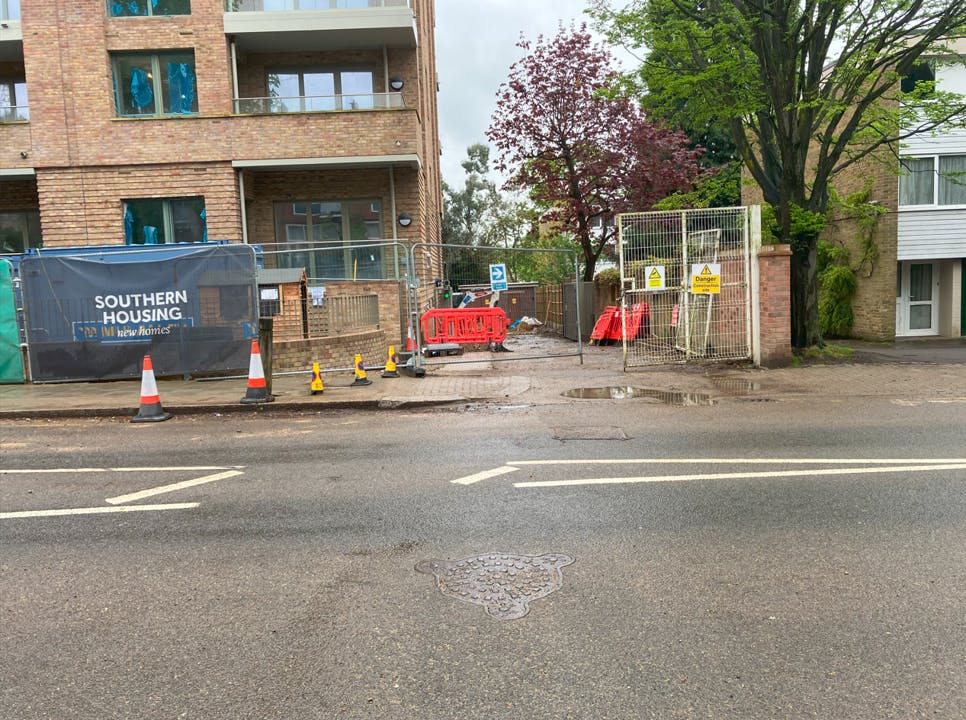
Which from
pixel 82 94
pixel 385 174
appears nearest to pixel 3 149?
pixel 82 94

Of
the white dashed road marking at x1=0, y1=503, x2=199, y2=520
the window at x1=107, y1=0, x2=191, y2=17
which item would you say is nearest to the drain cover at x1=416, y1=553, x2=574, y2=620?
the white dashed road marking at x1=0, y1=503, x2=199, y2=520

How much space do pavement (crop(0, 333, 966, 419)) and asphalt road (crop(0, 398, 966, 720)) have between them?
10.2 feet

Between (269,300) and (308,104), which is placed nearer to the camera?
(269,300)

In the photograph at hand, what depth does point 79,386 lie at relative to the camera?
12.5m

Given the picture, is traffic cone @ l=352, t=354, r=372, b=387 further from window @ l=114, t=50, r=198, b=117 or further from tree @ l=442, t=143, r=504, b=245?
tree @ l=442, t=143, r=504, b=245

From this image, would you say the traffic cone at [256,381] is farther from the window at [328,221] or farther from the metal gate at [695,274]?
the window at [328,221]

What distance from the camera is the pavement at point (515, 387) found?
10.4 metres

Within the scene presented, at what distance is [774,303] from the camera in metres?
12.8

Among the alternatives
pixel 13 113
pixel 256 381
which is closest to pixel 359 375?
pixel 256 381

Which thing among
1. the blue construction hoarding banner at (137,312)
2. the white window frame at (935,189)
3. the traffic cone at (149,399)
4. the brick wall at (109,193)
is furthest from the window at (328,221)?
the white window frame at (935,189)

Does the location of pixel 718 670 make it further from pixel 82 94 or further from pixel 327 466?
pixel 82 94

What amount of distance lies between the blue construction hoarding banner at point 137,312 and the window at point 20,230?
1047 centimetres

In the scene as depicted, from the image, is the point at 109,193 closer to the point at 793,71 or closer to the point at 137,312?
the point at 137,312

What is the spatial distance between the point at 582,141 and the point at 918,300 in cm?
1117
